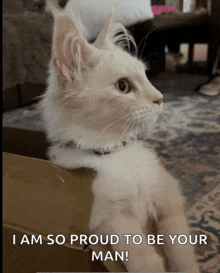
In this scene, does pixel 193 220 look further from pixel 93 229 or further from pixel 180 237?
pixel 93 229

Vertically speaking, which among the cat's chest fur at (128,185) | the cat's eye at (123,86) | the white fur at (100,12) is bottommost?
the cat's chest fur at (128,185)

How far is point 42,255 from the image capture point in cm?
38

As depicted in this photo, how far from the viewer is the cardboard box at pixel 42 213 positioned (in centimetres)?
37

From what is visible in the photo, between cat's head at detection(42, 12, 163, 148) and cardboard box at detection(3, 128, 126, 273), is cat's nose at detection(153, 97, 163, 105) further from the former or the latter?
cardboard box at detection(3, 128, 126, 273)

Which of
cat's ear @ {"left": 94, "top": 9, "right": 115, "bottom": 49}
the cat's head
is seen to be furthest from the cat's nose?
cat's ear @ {"left": 94, "top": 9, "right": 115, "bottom": 49}

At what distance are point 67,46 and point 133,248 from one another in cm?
31

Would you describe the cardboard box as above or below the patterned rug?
below

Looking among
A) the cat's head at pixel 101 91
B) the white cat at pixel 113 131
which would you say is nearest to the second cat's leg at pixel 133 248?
the white cat at pixel 113 131

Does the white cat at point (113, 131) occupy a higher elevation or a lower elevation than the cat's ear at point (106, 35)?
lower

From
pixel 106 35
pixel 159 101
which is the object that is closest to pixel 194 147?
pixel 159 101

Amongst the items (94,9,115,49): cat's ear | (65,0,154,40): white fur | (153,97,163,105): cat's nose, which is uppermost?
(65,0,154,40): white fur

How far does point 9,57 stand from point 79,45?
0.51ft

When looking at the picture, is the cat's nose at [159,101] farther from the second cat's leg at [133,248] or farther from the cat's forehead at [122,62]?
the second cat's leg at [133,248]

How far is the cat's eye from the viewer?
370 millimetres
